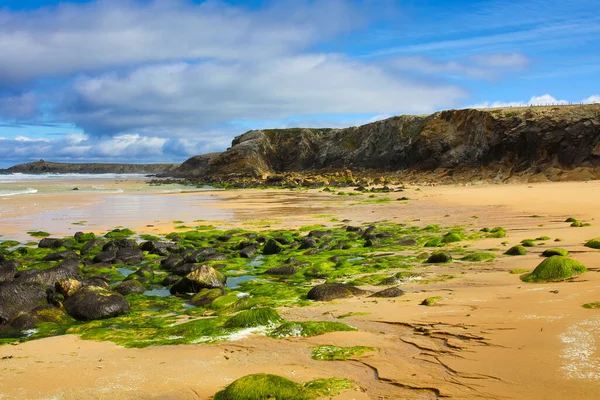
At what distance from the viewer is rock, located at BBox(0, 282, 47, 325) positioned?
7566 mm

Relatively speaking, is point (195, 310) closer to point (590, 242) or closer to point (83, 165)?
point (590, 242)

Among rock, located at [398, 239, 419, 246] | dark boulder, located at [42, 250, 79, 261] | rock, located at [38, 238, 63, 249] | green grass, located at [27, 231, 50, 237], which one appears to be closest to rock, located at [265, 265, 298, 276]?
rock, located at [398, 239, 419, 246]

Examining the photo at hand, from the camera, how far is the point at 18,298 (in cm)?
806

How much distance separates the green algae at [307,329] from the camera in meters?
6.05

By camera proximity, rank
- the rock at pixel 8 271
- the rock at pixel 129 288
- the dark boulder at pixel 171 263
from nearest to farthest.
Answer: the rock at pixel 129 288
the rock at pixel 8 271
the dark boulder at pixel 171 263

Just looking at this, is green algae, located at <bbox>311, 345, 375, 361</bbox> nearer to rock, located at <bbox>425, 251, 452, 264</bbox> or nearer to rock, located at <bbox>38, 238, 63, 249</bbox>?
rock, located at <bbox>425, 251, 452, 264</bbox>

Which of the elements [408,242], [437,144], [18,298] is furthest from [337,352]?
[437,144]

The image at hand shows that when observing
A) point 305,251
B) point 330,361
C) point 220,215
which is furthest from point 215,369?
point 220,215

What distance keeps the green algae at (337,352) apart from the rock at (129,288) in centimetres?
510

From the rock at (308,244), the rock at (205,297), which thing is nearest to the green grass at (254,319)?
the rock at (205,297)

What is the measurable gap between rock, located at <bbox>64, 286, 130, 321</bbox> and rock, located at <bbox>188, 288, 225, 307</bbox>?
115 centimetres

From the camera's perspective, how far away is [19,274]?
987 centimetres

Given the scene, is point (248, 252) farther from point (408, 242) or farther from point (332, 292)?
point (332, 292)

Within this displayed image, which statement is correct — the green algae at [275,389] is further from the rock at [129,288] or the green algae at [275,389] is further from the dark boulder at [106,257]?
the dark boulder at [106,257]
